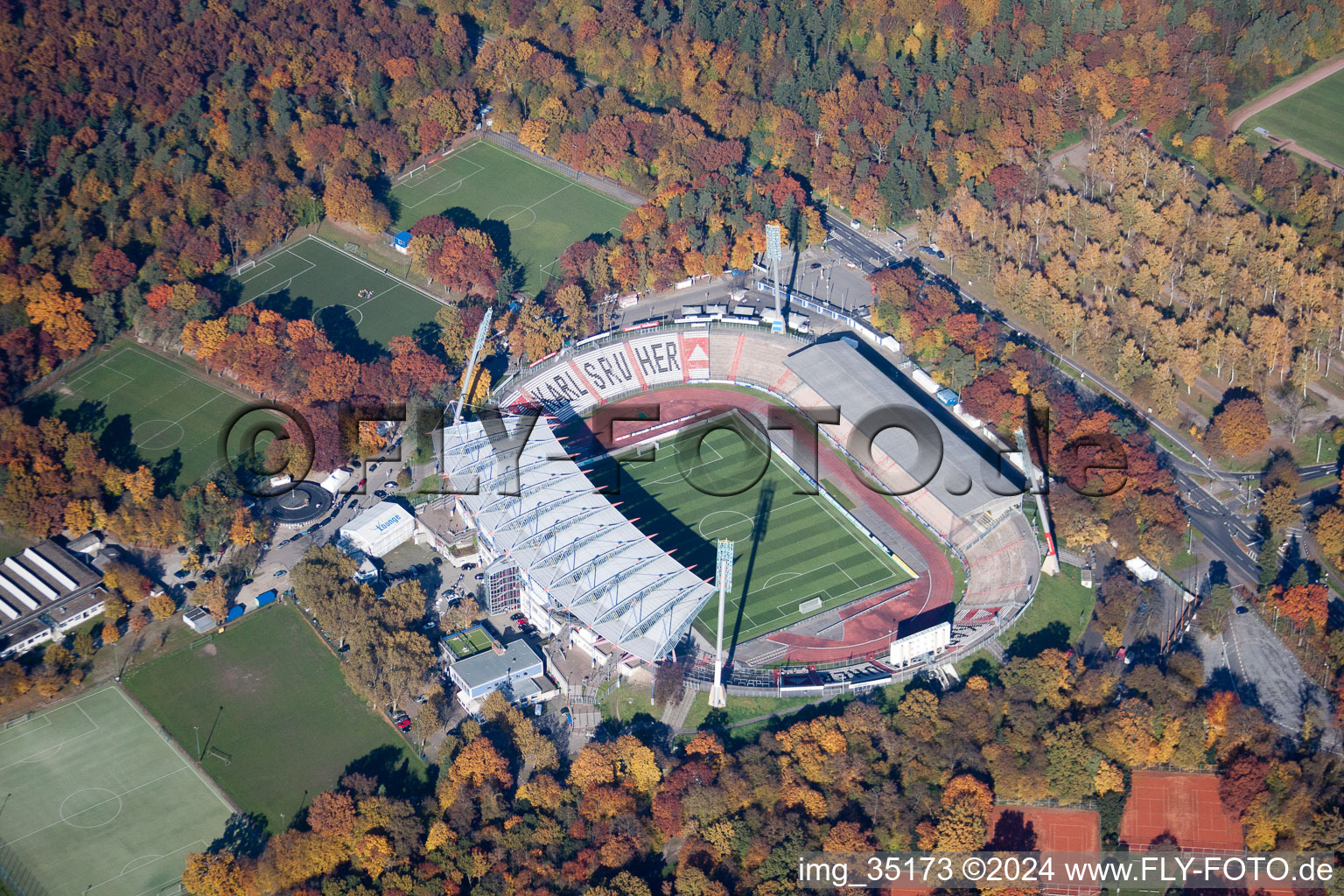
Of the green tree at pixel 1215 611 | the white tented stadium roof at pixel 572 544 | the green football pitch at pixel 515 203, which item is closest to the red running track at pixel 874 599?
the white tented stadium roof at pixel 572 544

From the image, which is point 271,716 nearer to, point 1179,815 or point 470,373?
point 470,373

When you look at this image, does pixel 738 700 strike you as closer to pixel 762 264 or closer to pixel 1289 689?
pixel 1289 689

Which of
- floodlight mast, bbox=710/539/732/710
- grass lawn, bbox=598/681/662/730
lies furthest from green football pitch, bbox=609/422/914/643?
grass lawn, bbox=598/681/662/730

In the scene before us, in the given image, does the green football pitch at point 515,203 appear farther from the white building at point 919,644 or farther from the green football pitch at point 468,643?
the white building at point 919,644

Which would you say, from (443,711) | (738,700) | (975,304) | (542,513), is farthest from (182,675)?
(975,304)

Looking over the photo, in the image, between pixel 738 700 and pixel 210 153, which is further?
pixel 210 153

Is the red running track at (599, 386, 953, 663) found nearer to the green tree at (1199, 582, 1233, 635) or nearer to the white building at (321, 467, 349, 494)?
the green tree at (1199, 582, 1233, 635)
